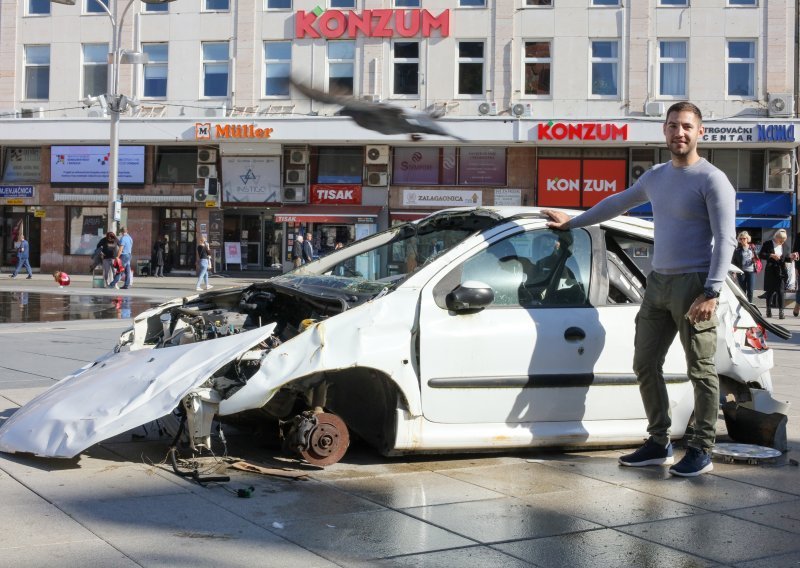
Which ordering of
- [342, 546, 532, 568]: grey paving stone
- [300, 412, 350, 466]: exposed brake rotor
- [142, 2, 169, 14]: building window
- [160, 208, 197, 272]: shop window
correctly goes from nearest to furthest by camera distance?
1. [342, 546, 532, 568]: grey paving stone
2. [300, 412, 350, 466]: exposed brake rotor
3. [142, 2, 169, 14]: building window
4. [160, 208, 197, 272]: shop window

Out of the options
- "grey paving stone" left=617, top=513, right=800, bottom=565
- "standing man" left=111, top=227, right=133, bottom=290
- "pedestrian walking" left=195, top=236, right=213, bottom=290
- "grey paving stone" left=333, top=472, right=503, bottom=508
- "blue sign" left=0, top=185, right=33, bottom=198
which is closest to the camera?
"grey paving stone" left=617, top=513, right=800, bottom=565

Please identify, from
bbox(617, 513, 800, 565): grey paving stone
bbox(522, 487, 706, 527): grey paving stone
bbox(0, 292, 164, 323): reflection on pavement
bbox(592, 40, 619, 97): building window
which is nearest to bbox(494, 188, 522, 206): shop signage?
bbox(592, 40, 619, 97): building window

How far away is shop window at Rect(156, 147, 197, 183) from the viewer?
121ft

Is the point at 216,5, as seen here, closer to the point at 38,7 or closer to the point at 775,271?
the point at 38,7

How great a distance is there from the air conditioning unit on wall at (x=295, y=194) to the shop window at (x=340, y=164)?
747 mm

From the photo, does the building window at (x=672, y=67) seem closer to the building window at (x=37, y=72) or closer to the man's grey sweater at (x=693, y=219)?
the building window at (x=37, y=72)

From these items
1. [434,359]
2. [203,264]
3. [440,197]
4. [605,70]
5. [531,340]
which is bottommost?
[434,359]

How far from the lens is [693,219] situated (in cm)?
532

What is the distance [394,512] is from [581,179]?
103ft

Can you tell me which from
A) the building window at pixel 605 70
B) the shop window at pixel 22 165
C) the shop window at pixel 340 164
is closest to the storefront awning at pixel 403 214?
the shop window at pixel 340 164

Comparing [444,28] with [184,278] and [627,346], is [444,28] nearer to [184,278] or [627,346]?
[184,278]

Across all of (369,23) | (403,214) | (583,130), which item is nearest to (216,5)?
(369,23)

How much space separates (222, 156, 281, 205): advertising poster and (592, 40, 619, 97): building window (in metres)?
12.0

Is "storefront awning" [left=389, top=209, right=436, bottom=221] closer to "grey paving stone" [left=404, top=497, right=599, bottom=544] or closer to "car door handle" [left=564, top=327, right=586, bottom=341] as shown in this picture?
"car door handle" [left=564, top=327, right=586, bottom=341]
